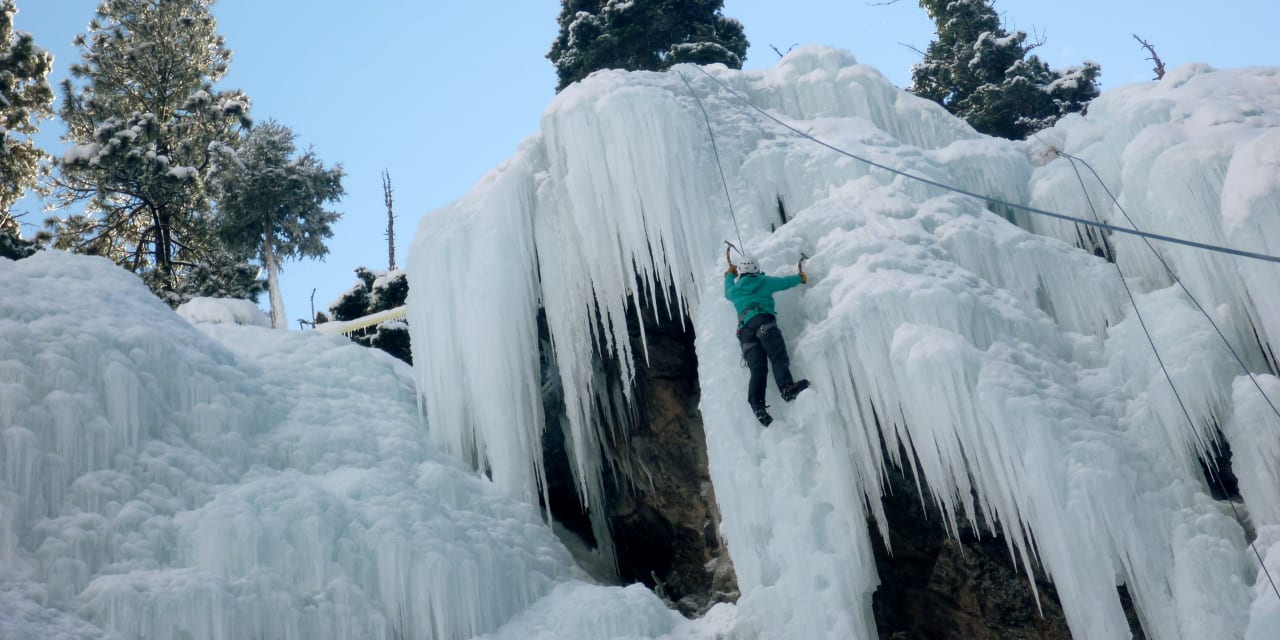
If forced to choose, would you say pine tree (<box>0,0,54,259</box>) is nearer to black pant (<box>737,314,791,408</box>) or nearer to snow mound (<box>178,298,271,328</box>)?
snow mound (<box>178,298,271,328</box>)

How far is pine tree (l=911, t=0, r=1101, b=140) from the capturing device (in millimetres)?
14078

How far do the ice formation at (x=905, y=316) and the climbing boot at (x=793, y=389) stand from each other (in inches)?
4.4

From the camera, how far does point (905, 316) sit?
600 cm

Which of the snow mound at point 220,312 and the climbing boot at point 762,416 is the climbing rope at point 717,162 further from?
the snow mound at point 220,312

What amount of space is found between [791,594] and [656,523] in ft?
8.43

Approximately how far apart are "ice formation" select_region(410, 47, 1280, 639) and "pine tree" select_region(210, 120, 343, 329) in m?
7.31

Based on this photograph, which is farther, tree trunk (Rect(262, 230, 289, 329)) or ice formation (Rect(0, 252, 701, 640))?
tree trunk (Rect(262, 230, 289, 329))

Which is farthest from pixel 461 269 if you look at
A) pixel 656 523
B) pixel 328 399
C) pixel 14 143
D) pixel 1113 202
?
pixel 14 143

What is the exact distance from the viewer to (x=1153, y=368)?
18.4 feet

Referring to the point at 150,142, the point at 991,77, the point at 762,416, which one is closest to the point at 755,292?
the point at 762,416

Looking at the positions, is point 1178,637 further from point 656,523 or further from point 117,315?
point 117,315

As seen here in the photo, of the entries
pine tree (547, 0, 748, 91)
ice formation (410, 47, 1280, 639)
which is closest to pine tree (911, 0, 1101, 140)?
pine tree (547, 0, 748, 91)

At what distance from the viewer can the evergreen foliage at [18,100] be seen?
15000 millimetres

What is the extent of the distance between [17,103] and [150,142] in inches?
83.0
